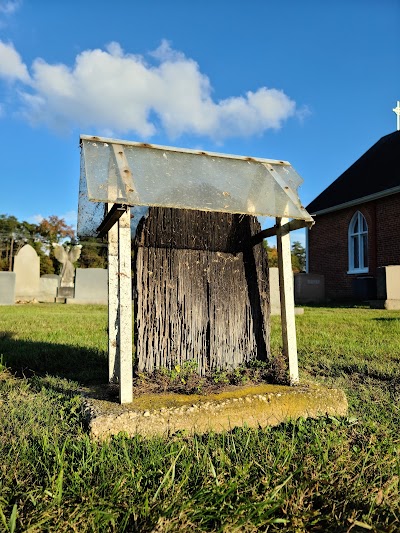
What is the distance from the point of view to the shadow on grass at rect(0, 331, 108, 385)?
15.4 feet

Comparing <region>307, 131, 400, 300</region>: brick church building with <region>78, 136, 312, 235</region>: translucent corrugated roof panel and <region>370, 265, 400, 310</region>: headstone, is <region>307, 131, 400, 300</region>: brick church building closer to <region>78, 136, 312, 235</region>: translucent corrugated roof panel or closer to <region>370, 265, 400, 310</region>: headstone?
<region>370, 265, 400, 310</region>: headstone

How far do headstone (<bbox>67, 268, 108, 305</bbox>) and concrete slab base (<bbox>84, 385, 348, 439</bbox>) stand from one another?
14.2 metres

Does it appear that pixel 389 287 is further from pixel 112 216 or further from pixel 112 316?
pixel 112 216

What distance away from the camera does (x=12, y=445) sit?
2.58 metres

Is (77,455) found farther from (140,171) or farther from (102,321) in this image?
(102,321)

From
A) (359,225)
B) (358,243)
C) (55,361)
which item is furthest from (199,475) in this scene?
(359,225)

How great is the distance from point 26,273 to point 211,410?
727 inches

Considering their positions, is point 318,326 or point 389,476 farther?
point 318,326

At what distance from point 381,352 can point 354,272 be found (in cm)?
1361

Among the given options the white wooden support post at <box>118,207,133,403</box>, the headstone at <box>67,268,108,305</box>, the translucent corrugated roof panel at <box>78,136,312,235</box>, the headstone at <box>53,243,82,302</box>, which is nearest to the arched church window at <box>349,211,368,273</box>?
the headstone at <box>67,268,108,305</box>

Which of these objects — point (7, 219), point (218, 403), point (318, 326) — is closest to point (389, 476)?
point (218, 403)

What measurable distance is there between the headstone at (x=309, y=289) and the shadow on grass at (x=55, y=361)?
1355 cm

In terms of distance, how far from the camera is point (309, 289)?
18797 millimetres

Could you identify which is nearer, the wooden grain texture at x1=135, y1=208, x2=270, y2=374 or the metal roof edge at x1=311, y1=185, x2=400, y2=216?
the wooden grain texture at x1=135, y1=208, x2=270, y2=374
